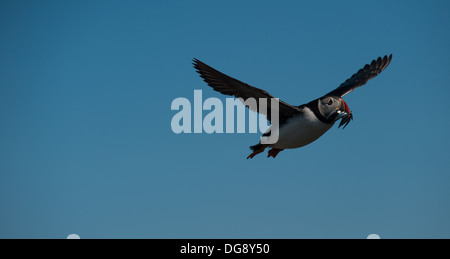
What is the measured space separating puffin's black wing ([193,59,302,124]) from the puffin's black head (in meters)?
0.55

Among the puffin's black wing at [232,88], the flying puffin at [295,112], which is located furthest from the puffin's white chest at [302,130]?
Result: the puffin's black wing at [232,88]

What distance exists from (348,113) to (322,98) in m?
0.70

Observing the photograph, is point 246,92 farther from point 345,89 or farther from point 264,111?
point 345,89

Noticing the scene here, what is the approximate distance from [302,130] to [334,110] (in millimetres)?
882

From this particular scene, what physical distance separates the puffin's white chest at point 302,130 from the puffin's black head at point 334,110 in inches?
8.2

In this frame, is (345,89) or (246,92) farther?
(345,89)

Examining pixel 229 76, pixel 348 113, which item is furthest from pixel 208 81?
pixel 348 113

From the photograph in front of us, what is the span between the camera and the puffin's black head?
10.1 meters

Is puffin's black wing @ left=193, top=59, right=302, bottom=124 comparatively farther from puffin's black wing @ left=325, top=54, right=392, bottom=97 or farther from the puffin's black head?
puffin's black wing @ left=325, top=54, right=392, bottom=97

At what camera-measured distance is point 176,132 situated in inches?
387

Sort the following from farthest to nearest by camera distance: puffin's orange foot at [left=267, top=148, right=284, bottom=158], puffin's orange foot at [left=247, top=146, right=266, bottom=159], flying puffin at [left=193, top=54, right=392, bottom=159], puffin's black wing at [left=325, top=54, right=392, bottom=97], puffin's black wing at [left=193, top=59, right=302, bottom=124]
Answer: puffin's black wing at [left=325, top=54, right=392, bottom=97], puffin's orange foot at [left=267, top=148, right=284, bottom=158], puffin's orange foot at [left=247, top=146, right=266, bottom=159], flying puffin at [left=193, top=54, right=392, bottom=159], puffin's black wing at [left=193, top=59, right=302, bottom=124]

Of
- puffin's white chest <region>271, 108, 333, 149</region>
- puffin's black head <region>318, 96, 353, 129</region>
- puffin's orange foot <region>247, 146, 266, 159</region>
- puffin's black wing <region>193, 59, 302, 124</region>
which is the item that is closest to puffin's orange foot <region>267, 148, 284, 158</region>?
puffin's orange foot <region>247, 146, 266, 159</region>
